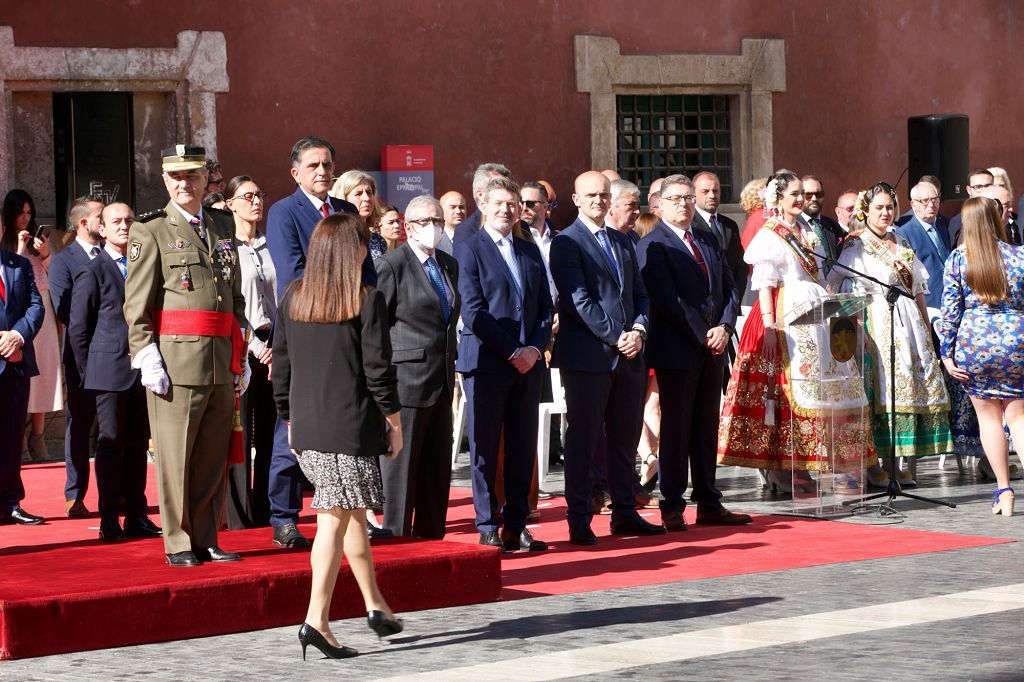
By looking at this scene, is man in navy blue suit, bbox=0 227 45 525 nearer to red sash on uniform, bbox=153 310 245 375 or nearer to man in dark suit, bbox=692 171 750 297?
red sash on uniform, bbox=153 310 245 375

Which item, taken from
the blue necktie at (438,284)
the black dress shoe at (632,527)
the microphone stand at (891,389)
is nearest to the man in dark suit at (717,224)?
the microphone stand at (891,389)

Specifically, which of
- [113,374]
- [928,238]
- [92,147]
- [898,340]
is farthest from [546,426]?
[92,147]

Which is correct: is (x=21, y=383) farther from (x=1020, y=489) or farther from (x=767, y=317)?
(x=1020, y=489)

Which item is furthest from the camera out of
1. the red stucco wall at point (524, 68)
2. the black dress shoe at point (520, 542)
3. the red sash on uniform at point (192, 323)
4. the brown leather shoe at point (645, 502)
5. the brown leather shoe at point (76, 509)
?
the red stucco wall at point (524, 68)

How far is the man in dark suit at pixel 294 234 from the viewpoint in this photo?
868 centimetres

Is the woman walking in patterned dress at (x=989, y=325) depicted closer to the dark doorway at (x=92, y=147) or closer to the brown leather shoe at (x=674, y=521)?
the brown leather shoe at (x=674, y=521)

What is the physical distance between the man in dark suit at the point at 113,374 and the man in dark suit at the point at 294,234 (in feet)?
3.72

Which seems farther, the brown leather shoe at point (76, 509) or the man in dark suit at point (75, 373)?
the brown leather shoe at point (76, 509)

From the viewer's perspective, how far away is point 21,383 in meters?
10.5

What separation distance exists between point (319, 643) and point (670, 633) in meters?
1.35

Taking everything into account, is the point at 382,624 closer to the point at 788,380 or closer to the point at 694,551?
the point at 694,551

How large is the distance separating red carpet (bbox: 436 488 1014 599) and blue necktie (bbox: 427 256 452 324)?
124 cm

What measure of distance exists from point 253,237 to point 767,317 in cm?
305

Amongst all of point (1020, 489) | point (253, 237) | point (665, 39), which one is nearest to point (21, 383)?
point (253, 237)
